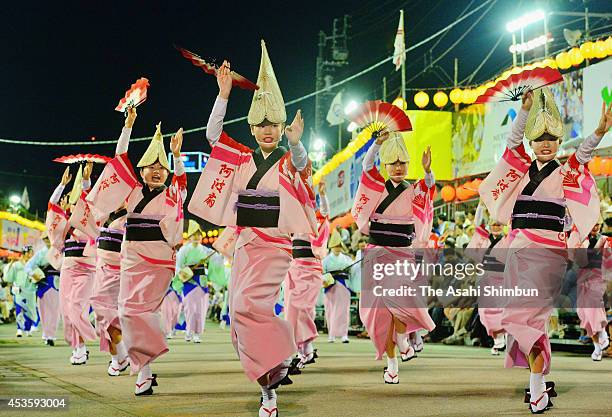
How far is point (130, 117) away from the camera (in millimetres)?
8141

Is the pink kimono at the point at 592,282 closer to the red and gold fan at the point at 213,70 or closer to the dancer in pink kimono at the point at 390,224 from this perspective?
the dancer in pink kimono at the point at 390,224

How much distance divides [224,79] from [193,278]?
11027mm

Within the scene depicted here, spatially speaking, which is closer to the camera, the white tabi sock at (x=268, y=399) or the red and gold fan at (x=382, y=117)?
the white tabi sock at (x=268, y=399)

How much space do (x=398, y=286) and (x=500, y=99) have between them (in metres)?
2.50

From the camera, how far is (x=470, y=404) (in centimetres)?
620

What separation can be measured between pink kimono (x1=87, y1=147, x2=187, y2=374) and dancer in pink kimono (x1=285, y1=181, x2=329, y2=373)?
2.93 metres

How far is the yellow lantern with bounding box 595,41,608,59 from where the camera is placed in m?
15.1

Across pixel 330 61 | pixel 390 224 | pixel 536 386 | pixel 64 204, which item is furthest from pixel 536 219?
pixel 330 61

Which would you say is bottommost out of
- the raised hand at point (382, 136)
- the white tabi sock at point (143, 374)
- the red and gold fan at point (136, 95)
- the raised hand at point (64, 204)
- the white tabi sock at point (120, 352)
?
the white tabi sock at point (120, 352)

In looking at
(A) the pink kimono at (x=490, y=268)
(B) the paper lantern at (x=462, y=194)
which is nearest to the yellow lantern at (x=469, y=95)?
(B) the paper lantern at (x=462, y=194)

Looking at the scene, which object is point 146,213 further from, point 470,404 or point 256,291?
point 470,404

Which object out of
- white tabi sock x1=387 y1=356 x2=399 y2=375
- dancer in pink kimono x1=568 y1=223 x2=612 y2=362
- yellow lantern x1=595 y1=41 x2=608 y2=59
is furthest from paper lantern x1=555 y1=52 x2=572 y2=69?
white tabi sock x1=387 y1=356 x2=399 y2=375

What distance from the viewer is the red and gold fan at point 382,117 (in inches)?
329

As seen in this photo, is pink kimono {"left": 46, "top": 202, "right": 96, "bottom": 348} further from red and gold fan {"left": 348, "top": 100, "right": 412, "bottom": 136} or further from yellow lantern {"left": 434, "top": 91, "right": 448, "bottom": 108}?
yellow lantern {"left": 434, "top": 91, "right": 448, "bottom": 108}
